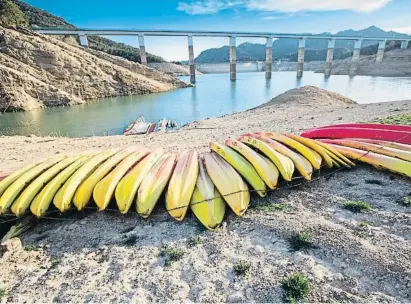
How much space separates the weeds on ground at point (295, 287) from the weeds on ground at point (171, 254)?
3.82 feet

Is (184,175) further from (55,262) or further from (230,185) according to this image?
(55,262)

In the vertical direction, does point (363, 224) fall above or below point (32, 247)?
above

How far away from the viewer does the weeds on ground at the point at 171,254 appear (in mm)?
2953

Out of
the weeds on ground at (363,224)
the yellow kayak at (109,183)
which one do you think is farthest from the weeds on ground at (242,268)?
the yellow kayak at (109,183)

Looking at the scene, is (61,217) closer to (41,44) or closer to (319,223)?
(319,223)

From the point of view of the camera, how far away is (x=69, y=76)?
39.4 m

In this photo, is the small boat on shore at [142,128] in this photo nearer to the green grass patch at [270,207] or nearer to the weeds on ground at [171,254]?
the green grass patch at [270,207]

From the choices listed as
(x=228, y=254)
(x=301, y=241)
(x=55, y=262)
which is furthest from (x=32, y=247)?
(x=301, y=241)

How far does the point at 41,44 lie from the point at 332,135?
153 ft

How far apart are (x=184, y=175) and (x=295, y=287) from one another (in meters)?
2.23

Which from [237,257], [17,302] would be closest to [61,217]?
[17,302]

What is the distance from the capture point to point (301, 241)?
3.00 meters

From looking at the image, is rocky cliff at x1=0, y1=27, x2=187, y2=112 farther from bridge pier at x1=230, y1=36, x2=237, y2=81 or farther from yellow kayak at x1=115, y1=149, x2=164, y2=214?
yellow kayak at x1=115, y1=149, x2=164, y2=214

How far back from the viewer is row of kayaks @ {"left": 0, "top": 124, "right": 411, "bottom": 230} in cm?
361
